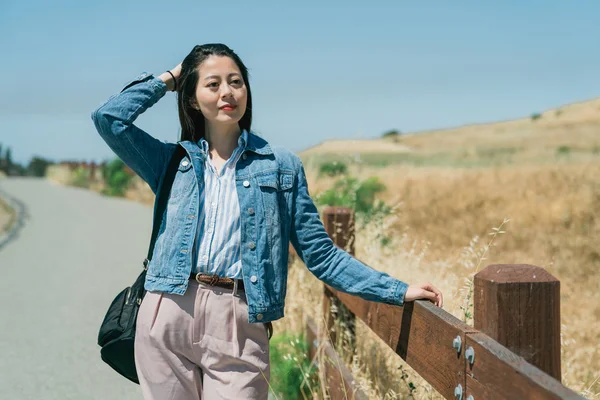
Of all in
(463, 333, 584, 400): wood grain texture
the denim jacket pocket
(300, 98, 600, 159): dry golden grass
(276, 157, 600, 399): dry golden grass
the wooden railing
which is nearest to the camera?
(463, 333, 584, 400): wood grain texture

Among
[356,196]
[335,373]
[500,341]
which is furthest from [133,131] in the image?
[356,196]

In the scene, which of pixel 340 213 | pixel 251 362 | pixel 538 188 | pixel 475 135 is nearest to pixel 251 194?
pixel 251 362

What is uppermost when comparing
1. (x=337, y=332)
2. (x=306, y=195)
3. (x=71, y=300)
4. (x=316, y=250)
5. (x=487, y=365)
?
(x=306, y=195)

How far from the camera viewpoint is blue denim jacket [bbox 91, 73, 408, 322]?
2.52 m

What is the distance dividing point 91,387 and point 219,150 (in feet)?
8.88

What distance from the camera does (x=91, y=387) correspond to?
15.6 feet

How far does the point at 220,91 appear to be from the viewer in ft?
8.71

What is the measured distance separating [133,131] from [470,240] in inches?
408

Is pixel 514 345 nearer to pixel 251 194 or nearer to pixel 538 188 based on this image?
pixel 251 194

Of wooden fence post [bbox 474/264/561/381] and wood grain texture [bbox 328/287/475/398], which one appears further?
wood grain texture [bbox 328/287/475/398]

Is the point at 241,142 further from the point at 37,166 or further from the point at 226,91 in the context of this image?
the point at 37,166

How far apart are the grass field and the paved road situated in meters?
1.56

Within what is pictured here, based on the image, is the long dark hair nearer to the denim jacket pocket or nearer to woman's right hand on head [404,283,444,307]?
the denim jacket pocket

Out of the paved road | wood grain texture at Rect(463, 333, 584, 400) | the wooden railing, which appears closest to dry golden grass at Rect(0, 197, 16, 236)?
the paved road
